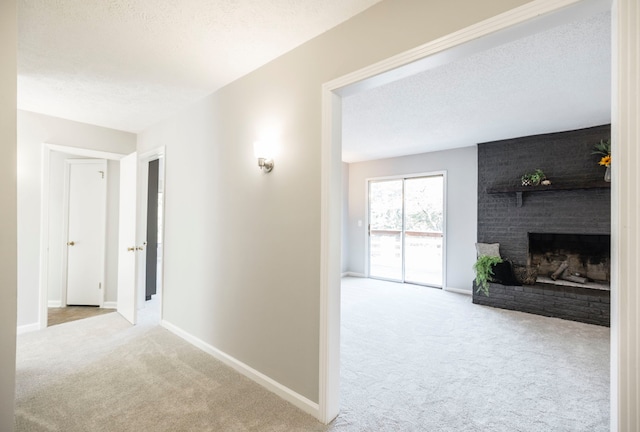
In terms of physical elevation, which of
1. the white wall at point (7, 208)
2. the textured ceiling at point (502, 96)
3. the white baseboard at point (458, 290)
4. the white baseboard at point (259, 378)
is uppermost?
the textured ceiling at point (502, 96)

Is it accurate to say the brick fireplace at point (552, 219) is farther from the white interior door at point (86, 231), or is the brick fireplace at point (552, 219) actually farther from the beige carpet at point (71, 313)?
the white interior door at point (86, 231)

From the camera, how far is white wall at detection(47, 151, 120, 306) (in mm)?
4367

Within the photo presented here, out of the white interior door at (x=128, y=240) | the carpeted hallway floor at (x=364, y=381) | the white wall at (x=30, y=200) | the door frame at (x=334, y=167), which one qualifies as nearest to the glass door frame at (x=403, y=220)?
the carpeted hallway floor at (x=364, y=381)

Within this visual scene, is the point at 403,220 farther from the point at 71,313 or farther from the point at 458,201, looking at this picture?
the point at 71,313

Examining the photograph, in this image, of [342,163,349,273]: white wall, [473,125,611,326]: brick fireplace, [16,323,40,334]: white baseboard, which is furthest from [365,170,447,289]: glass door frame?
[16,323,40,334]: white baseboard

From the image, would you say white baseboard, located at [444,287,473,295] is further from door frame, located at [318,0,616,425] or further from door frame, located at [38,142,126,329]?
door frame, located at [38,142,126,329]

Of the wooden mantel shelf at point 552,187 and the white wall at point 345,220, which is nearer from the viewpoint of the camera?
the wooden mantel shelf at point 552,187

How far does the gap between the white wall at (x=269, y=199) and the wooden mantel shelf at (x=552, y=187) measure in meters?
3.76

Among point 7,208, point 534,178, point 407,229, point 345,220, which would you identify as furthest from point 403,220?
point 7,208

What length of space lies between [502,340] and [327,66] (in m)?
3.36

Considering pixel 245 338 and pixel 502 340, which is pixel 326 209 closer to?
pixel 245 338

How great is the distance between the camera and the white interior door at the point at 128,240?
12.2 feet

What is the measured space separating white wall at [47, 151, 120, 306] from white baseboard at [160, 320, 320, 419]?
2009mm

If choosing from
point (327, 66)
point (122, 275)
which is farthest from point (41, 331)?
point (327, 66)
